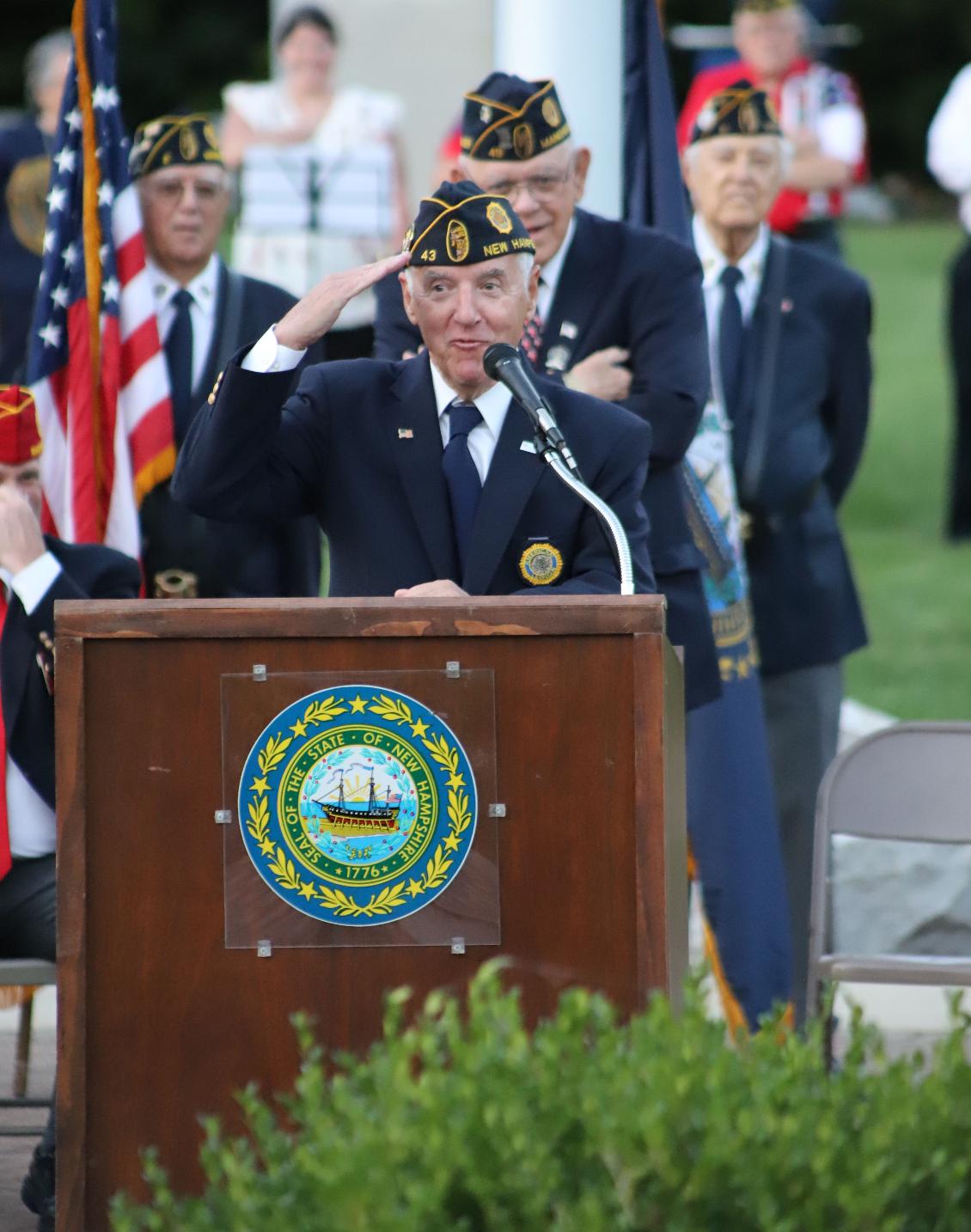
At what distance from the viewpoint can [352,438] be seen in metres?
4.07

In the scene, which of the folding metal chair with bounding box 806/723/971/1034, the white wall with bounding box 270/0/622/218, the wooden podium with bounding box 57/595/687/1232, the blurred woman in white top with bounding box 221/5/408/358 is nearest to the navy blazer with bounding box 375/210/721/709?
the folding metal chair with bounding box 806/723/971/1034

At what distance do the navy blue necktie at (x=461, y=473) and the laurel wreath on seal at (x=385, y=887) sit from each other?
74 centimetres

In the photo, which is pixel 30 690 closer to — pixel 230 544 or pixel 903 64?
pixel 230 544

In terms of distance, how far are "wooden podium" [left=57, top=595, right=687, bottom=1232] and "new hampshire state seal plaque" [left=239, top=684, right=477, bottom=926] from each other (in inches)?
1.5

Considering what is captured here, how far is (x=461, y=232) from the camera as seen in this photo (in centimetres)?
387

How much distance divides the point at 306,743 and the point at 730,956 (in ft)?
7.97

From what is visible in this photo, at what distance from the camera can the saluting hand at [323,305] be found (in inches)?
148

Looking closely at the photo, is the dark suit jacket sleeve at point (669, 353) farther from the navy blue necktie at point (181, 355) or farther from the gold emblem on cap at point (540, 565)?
the navy blue necktie at point (181, 355)

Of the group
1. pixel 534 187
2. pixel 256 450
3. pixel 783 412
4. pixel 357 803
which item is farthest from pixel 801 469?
pixel 357 803

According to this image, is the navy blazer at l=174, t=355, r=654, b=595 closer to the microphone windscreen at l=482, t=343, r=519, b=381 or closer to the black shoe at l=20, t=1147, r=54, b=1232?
the microphone windscreen at l=482, t=343, r=519, b=381

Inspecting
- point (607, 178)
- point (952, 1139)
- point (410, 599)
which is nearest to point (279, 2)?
point (607, 178)

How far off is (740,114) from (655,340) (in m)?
1.22

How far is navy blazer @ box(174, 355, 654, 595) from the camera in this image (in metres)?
3.89

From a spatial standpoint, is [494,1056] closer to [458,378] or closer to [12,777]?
[458,378]
